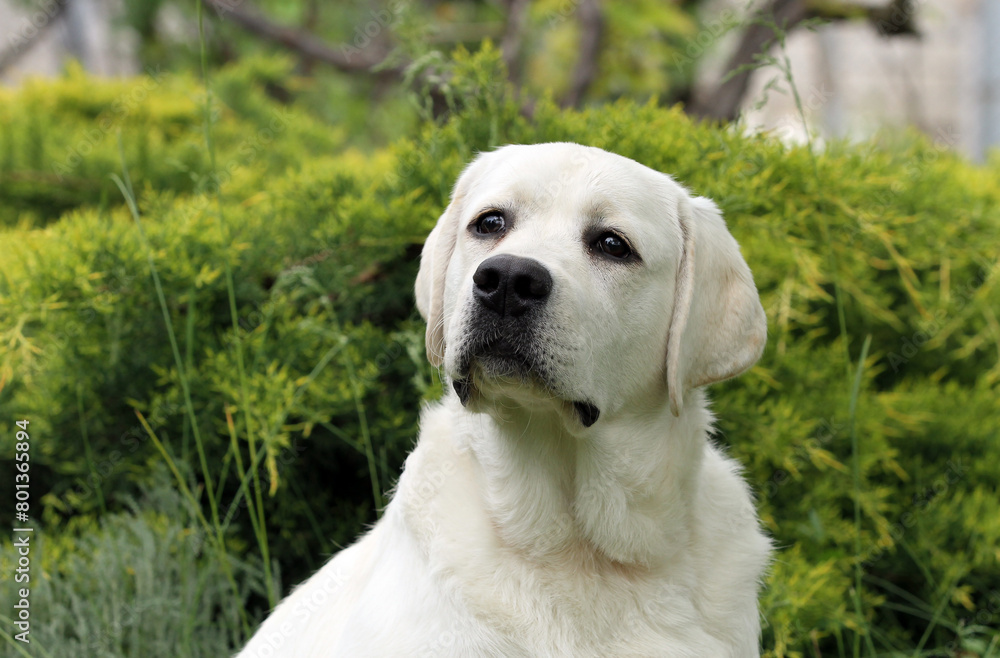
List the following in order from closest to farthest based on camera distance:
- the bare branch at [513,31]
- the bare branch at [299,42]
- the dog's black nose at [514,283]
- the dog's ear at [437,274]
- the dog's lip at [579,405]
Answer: the dog's black nose at [514,283]
the dog's lip at [579,405]
the dog's ear at [437,274]
the bare branch at [513,31]
the bare branch at [299,42]

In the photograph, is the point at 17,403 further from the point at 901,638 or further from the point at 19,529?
the point at 901,638

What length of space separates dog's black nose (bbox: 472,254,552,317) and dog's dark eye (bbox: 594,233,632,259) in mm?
321

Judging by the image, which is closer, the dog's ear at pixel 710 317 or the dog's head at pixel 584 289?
the dog's head at pixel 584 289

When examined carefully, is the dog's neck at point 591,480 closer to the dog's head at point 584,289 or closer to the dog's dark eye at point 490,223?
the dog's head at point 584,289

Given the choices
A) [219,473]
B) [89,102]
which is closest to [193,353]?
[219,473]

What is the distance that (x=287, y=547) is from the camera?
144 inches

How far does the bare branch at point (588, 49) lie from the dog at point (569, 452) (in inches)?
196

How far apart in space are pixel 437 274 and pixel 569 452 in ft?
2.04

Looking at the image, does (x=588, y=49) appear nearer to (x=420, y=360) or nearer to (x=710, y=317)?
(x=420, y=360)

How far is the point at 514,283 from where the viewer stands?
1854mm

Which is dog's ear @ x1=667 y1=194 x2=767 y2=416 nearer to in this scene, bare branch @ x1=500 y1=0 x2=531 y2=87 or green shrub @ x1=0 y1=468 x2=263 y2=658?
green shrub @ x1=0 y1=468 x2=263 y2=658

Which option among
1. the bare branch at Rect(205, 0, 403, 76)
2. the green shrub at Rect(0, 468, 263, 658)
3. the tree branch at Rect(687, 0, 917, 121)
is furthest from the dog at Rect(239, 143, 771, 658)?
the bare branch at Rect(205, 0, 403, 76)

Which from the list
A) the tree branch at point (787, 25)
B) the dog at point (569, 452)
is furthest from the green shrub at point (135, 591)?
the tree branch at point (787, 25)

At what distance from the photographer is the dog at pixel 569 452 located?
190cm
